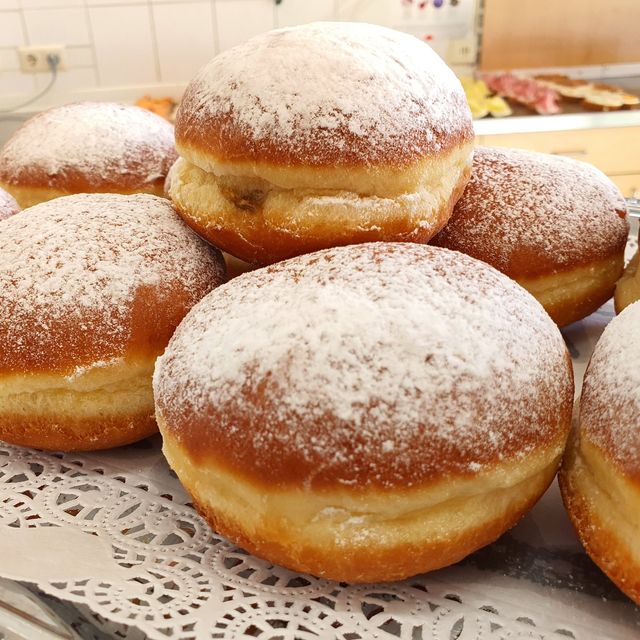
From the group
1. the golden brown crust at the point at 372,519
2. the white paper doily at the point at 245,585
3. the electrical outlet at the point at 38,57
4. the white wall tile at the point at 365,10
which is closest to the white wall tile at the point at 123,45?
the electrical outlet at the point at 38,57

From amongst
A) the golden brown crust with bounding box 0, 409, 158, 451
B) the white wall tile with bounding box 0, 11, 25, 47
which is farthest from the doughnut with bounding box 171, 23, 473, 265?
the white wall tile with bounding box 0, 11, 25, 47

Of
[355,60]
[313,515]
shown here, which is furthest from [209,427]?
[355,60]

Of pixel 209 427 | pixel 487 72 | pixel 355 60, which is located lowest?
pixel 487 72

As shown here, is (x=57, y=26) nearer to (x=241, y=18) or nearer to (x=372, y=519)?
(x=241, y=18)

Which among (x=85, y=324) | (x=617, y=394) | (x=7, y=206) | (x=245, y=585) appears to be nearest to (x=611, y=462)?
(x=617, y=394)

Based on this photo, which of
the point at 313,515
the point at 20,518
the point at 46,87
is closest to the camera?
the point at 313,515

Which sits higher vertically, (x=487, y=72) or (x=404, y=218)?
(x=404, y=218)

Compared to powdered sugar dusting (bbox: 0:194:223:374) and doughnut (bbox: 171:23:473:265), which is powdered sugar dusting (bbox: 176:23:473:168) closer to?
doughnut (bbox: 171:23:473:265)

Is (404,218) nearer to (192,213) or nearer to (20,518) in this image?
(192,213)
